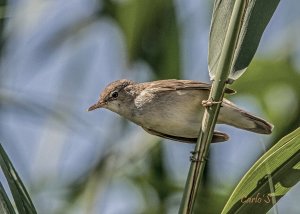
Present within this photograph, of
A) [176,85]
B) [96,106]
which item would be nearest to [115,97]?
[96,106]

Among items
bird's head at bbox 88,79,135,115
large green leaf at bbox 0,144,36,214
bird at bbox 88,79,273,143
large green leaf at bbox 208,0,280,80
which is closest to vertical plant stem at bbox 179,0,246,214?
large green leaf at bbox 208,0,280,80

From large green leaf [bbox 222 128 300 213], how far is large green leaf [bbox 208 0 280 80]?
25cm

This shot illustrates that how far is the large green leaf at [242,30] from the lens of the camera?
6.03 ft

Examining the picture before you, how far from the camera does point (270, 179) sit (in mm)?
1874

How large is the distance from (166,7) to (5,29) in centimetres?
80

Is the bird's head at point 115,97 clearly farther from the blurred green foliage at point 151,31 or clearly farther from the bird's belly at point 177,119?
the blurred green foliage at point 151,31

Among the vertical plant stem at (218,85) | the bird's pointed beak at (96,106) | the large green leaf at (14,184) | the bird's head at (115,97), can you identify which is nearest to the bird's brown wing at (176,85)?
the bird's head at (115,97)

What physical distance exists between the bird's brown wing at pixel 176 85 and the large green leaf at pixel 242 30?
→ 1.31 meters

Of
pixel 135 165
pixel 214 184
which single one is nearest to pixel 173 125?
pixel 135 165

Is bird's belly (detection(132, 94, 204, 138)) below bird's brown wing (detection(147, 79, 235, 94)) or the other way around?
below

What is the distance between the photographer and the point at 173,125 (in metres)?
3.38

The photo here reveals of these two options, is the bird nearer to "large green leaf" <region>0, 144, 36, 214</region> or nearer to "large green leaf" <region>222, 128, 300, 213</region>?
"large green leaf" <region>222, 128, 300, 213</region>

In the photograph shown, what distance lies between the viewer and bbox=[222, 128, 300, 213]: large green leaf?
1.82 m

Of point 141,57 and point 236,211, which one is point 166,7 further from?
point 236,211
